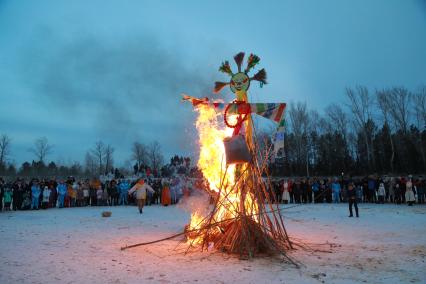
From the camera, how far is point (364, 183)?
848 inches

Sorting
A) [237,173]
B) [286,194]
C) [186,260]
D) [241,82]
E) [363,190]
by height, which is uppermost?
[241,82]


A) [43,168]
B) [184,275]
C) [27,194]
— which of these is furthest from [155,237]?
[43,168]

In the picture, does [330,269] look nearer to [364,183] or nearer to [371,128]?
[364,183]

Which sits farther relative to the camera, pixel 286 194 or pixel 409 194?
pixel 286 194

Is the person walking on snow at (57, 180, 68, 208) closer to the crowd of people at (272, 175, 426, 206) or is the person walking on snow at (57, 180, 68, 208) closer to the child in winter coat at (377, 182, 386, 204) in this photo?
the crowd of people at (272, 175, 426, 206)

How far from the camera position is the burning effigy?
7.59 m

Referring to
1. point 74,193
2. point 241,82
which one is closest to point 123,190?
point 74,193

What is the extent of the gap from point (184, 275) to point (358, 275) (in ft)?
9.33

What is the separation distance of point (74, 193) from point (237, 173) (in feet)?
51.5

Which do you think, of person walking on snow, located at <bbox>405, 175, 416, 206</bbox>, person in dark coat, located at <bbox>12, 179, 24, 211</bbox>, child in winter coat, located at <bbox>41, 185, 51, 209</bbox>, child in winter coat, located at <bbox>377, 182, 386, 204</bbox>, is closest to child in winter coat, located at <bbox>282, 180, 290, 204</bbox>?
child in winter coat, located at <bbox>377, 182, 386, 204</bbox>

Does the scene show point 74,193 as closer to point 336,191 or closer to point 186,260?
point 336,191

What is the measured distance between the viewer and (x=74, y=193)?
21219 mm

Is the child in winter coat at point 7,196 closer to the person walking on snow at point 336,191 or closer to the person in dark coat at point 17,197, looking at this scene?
the person in dark coat at point 17,197

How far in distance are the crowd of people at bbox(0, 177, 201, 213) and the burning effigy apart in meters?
10.1
